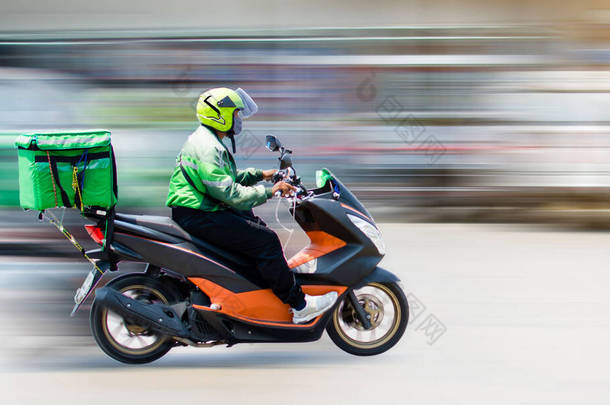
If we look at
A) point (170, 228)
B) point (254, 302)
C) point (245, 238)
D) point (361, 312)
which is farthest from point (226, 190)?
point (361, 312)

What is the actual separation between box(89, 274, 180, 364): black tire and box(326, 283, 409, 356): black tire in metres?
0.90

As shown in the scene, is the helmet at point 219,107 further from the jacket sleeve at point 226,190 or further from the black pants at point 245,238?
the black pants at point 245,238

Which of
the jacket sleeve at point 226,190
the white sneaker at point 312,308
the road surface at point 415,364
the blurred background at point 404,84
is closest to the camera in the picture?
the road surface at point 415,364

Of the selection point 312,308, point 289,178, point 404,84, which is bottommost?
point 312,308

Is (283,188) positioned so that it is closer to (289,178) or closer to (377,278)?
Result: (289,178)

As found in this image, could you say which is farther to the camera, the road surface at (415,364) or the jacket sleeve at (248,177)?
the jacket sleeve at (248,177)

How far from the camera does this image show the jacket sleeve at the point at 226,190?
409 centimetres

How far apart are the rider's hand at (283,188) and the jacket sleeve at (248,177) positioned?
A: 41 cm

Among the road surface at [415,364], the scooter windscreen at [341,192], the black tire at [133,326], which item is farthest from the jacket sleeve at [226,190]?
the road surface at [415,364]

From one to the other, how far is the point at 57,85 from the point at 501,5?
16.4ft

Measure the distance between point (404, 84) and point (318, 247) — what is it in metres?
5.35

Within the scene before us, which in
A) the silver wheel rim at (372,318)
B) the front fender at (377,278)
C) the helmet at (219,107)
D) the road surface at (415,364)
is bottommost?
the road surface at (415,364)

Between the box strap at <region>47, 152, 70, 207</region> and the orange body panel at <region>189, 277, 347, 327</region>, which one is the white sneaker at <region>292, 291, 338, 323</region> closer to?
the orange body panel at <region>189, 277, 347, 327</region>

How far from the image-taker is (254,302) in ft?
14.2
